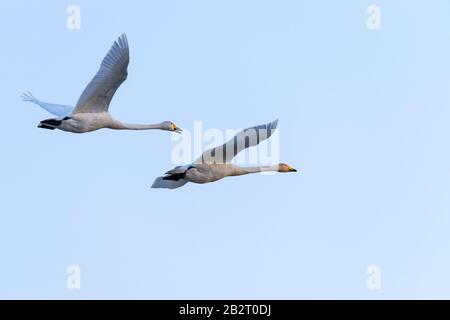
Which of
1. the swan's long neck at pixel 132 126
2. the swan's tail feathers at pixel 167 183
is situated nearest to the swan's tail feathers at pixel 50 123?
the swan's long neck at pixel 132 126

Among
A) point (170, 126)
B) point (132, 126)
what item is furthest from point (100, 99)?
point (170, 126)

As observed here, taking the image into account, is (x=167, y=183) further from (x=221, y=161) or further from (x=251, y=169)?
(x=251, y=169)

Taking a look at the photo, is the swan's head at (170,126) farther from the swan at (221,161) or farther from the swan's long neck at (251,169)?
the swan's long neck at (251,169)

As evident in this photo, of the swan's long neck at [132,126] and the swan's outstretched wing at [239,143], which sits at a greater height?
the swan's long neck at [132,126]

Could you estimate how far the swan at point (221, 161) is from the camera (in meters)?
26.9

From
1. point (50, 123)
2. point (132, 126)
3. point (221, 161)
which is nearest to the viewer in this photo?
point (221, 161)

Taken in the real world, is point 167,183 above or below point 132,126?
below

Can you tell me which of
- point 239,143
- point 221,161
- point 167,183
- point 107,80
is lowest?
point 167,183

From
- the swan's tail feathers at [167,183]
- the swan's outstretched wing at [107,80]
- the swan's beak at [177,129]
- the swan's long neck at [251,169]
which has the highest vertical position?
the swan's outstretched wing at [107,80]

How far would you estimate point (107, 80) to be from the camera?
27938 mm

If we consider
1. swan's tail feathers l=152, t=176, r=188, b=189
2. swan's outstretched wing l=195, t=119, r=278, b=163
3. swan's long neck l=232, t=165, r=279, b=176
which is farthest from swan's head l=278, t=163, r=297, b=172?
swan's tail feathers l=152, t=176, r=188, b=189

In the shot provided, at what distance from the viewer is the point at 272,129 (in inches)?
1062

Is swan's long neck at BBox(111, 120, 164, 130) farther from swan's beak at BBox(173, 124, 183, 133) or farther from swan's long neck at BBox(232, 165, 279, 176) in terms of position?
swan's long neck at BBox(232, 165, 279, 176)

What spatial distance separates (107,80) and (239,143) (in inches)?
116
